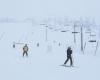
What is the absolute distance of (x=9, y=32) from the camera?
8112 centimetres

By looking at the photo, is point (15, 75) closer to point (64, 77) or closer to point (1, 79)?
point (1, 79)

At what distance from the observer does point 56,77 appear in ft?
46.9

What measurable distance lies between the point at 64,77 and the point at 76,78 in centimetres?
66

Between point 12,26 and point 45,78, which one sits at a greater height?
point 12,26

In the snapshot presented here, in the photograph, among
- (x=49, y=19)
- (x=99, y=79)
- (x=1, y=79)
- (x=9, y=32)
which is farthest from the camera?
(x=49, y=19)

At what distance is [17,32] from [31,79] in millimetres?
68300

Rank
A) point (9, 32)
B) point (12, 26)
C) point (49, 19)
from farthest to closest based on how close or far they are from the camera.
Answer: point (49, 19) → point (12, 26) → point (9, 32)

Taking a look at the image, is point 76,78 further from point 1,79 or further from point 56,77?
point 1,79

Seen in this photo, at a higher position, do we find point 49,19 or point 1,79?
point 49,19

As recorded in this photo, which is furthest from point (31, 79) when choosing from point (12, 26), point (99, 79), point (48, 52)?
point (12, 26)

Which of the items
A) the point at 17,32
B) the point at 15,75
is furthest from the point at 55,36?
the point at 15,75

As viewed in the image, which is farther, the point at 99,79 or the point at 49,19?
the point at 49,19

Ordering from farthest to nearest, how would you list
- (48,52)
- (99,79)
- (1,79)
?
1. (48,52)
2. (99,79)
3. (1,79)

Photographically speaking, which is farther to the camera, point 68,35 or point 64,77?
point 68,35
